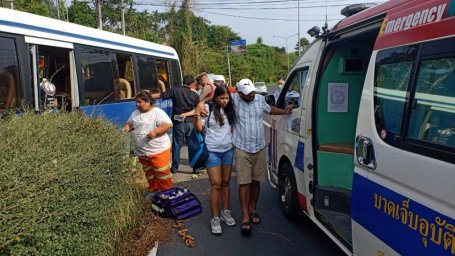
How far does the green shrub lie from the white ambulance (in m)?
1.81

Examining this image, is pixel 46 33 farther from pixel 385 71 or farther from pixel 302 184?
pixel 385 71

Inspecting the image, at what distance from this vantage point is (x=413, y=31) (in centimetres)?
239

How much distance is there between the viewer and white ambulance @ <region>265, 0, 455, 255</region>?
2.13m

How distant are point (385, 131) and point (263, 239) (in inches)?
89.9

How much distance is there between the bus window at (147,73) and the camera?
9273 millimetres

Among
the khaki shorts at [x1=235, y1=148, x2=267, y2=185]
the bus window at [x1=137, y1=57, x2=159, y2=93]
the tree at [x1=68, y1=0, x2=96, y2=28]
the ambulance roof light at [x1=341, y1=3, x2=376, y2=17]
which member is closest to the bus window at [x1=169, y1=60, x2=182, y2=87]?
the bus window at [x1=137, y1=57, x2=159, y2=93]

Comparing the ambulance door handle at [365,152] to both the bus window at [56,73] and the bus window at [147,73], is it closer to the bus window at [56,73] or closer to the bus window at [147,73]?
the bus window at [56,73]

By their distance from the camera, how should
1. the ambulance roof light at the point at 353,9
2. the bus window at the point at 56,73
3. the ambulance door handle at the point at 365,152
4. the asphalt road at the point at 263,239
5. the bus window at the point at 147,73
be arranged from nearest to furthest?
the ambulance door handle at the point at 365,152 → the ambulance roof light at the point at 353,9 → the asphalt road at the point at 263,239 → the bus window at the point at 56,73 → the bus window at the point at 147,73

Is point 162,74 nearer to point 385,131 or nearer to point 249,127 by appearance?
point 249,127

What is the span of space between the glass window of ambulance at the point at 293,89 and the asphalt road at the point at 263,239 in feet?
4.60

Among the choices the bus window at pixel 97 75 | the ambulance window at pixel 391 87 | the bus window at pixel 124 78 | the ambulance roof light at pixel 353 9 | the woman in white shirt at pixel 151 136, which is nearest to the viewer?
the ambulance window at pixel 391 87

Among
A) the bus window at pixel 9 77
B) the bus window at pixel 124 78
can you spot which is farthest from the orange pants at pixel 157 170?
the bus window at pixel 124 78

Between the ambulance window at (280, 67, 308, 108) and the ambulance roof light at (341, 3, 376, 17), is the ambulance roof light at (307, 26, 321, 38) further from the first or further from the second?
the ambulance window at (280, 67, 308, 108)

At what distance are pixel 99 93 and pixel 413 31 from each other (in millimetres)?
6043
